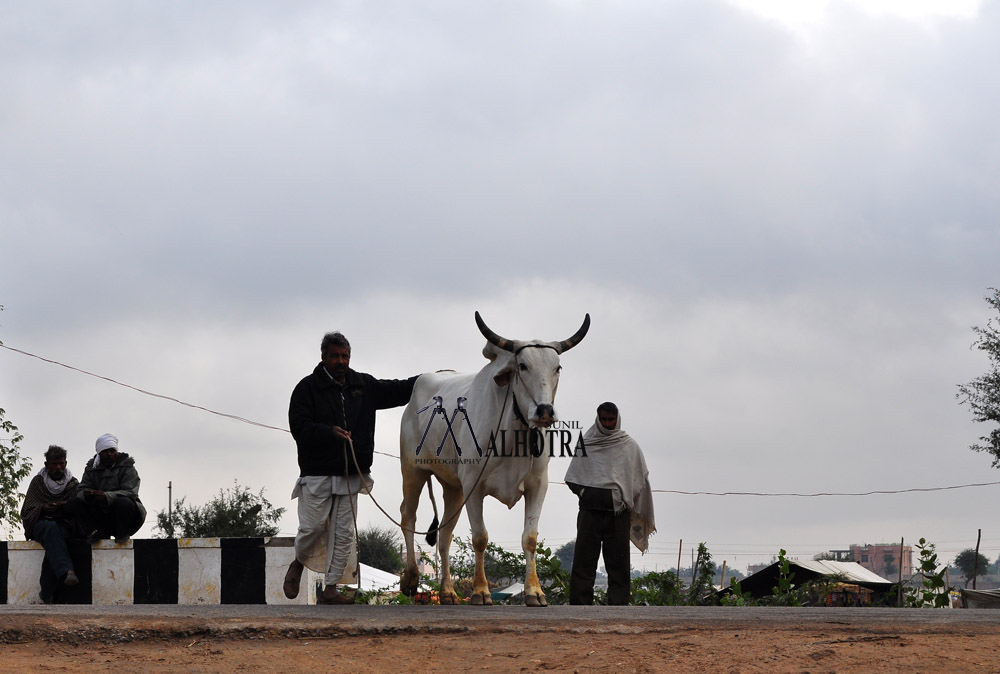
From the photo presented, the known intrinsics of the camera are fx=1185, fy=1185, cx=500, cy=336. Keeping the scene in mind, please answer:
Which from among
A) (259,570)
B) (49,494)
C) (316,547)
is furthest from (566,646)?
(49,494)

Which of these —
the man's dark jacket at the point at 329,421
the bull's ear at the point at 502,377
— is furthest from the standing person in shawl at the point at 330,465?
the bull's ear at the point at 502,377

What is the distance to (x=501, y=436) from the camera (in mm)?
8867

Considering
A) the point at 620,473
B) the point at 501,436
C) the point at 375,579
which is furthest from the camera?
the point at 375,579

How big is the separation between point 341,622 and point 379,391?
125 inches

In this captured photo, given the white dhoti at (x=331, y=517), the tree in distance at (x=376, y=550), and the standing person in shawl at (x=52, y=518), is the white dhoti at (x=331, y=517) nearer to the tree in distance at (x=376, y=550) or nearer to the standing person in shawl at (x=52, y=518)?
the standing person in shawl at (x=52, y=518)

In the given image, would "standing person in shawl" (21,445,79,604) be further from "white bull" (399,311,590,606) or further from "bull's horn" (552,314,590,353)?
"bull's horn" (552,314,590,353)

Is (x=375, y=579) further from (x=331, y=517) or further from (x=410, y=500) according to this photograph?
(x=331, y=517)

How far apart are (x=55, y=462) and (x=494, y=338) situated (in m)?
5.22

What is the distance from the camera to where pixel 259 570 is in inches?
448

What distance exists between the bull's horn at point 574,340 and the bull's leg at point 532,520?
96 centimetres

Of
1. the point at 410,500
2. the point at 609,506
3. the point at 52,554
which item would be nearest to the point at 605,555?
the point at 609,506

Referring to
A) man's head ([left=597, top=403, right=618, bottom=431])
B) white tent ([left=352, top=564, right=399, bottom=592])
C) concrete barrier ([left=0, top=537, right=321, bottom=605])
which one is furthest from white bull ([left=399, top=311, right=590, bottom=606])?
white tent ([left=352, top=564, right=399, bottom=592])

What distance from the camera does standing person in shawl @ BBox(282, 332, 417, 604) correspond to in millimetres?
8750

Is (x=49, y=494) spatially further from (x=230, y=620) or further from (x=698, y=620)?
(x=698, y=620)
